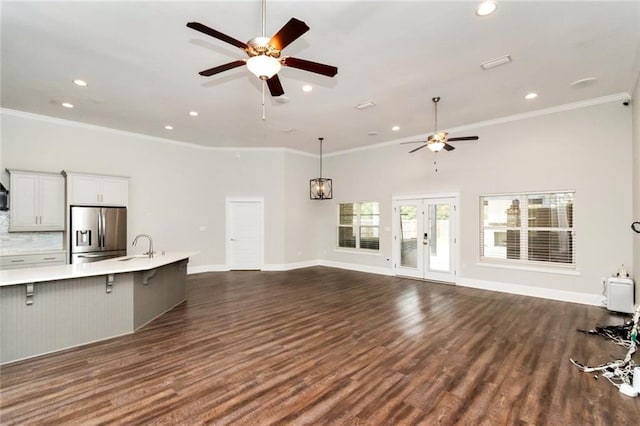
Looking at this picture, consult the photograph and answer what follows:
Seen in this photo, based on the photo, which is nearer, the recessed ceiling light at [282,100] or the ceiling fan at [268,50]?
the ceiling fan at [268,50]

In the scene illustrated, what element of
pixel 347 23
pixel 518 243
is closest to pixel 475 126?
pixel 518 243

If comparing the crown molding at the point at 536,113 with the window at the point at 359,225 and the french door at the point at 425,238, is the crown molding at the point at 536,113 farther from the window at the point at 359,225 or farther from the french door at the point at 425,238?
the window at the point at 359,225

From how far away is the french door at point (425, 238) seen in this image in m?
6.70

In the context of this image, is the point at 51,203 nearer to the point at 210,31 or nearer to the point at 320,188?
the point at 210,31

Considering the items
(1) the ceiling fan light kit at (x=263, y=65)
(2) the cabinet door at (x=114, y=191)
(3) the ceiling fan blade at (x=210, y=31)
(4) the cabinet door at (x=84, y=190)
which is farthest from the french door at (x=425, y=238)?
(4) the cabinet door at (x=84, y=190)

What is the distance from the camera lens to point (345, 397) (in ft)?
8.02

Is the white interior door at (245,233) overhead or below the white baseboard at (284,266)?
overhead

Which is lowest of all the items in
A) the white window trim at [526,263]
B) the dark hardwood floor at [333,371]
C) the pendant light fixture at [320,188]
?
the dark hardwood floor at [333,371]

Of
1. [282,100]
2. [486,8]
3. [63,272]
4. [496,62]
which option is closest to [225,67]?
[282,100]

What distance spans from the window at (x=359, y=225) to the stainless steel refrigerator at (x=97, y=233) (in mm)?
5680

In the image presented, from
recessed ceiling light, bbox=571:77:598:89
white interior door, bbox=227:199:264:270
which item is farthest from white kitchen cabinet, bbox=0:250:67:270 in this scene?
recessed ceiling light, bbox=571:77:598:89

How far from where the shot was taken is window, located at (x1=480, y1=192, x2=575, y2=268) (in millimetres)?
5363

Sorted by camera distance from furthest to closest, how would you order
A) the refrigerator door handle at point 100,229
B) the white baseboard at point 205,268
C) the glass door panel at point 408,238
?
the white baseboard at point 205,268 < the glass door panel at point 408,238 < the refrigerator door handle at point 100,229

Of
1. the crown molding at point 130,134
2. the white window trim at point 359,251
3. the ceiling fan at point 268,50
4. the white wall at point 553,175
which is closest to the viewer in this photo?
the ceiling fan at point 268,50
